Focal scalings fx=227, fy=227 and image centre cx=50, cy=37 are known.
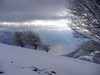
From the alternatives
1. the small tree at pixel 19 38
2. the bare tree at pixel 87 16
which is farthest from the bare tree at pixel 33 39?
the bare tree at pixel 87 16

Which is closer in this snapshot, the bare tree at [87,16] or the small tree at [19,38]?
the bare tree at [87,16]

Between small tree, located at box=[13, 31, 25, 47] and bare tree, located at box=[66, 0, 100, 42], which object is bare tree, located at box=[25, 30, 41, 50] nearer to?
small tree, located at box=[13, 31, 25, 47]

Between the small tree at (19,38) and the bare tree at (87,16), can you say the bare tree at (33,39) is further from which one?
the bare tree at (87,16)

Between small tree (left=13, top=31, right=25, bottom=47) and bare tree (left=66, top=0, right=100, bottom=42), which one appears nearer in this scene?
bare tree (left=66, top=0, right=100, bottom=42)

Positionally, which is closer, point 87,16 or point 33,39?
point 87,16

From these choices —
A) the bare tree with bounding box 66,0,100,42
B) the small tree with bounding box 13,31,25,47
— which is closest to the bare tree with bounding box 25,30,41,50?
the small tree with bounding box 13,31,25,47

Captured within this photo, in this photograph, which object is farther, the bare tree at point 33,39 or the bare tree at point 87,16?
the bare tree at point 33,39

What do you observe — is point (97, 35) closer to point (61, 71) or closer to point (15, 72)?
point (61, 71)

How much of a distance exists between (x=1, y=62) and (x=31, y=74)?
2610 millimetres

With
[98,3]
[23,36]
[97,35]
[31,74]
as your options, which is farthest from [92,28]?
[23,36]

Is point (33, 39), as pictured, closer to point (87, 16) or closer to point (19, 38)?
point (19, 38)

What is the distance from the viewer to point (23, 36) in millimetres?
58312

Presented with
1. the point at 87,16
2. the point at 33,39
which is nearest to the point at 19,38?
the point at 33,39

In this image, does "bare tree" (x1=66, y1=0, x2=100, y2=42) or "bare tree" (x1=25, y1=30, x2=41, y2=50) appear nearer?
"bare tree" (x1=66, y1=0, x2=100, y2=42)
